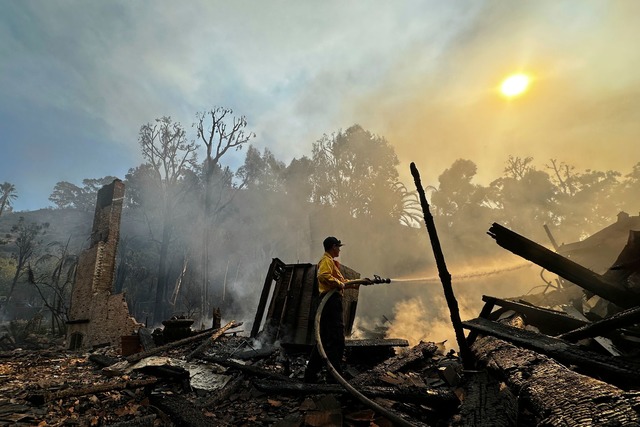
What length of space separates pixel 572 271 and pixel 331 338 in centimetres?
329

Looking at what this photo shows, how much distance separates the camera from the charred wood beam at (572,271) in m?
3.21

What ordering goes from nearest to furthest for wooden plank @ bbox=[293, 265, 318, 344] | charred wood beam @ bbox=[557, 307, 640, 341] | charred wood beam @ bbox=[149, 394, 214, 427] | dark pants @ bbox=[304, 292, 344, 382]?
1. charred wood beam @ bbox=[557, 307, 640, 341]
2. charred wood beam @ bbox=[149, 394, 214, 427]
3. dark pants @ bbox=[304, 292, 344, 382]
4. wooden plank @ bbox=[293, 265, 318, 344]

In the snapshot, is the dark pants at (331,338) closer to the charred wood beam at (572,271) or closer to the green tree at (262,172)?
the charred wood beam at (572,271)

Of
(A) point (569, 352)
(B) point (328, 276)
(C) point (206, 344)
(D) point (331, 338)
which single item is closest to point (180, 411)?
(D) point (331, 338)

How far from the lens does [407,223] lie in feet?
109

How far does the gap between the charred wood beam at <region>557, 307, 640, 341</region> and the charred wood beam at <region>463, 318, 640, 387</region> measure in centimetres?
49

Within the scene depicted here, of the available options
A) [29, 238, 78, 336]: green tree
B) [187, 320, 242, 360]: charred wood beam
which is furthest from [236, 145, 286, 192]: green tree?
[187, 320, 242, 360]: charred wood beam

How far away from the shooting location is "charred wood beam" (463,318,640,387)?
2.18 m

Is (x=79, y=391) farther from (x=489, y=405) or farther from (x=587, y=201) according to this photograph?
(x=587, y=201)

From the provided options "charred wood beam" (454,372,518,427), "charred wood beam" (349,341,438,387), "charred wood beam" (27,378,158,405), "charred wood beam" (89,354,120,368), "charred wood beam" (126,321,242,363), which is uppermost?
"charred wood beam" (454,372,518,427)

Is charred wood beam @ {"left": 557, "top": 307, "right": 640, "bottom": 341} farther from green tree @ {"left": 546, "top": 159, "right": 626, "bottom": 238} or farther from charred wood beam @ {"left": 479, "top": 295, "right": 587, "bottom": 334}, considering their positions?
green tree @ {"left": 546, "top": 159, "right": 626, "bottom": 238}

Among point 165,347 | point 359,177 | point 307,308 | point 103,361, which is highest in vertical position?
point 359,177

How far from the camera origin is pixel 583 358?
2.38m

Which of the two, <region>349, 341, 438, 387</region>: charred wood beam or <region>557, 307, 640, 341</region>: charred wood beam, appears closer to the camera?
<region>557, 307, 640, 341</region>: charred wood beam
